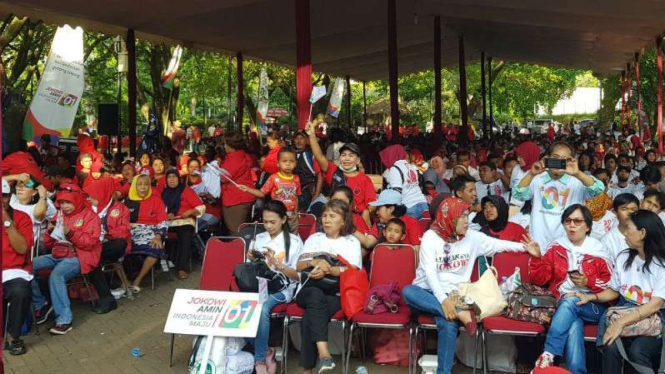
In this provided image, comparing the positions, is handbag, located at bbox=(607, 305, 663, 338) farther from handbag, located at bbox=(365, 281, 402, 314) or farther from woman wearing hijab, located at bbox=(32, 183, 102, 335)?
woman wearing hijab, located at bbox=(32, 183, 102, 335)

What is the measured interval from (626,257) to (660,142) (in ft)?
48.6

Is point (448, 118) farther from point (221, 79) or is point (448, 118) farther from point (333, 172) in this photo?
point (333, 172)

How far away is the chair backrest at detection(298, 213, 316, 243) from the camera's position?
275 inches

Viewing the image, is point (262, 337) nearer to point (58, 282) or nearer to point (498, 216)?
point (498, 216)

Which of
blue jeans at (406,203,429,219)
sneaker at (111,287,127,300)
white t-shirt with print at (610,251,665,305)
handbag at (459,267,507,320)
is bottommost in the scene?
sneaker at (111,287,127,300)

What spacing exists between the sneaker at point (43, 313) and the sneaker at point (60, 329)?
0.34 m

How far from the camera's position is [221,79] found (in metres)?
31.5

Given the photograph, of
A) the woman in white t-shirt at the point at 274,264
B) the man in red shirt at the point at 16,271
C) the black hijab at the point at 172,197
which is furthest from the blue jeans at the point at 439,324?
the black hijab at the point at 172,197

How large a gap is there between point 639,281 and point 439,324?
1374 millimetres

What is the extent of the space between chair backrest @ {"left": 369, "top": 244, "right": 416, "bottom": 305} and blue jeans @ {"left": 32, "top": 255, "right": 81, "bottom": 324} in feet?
9.84

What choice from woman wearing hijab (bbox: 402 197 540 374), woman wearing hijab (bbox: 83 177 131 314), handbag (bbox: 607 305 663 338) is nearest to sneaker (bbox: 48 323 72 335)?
woman wearing hijab (bbox: 83 177 131 314)

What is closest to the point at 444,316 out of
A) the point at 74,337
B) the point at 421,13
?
the point at 74,337

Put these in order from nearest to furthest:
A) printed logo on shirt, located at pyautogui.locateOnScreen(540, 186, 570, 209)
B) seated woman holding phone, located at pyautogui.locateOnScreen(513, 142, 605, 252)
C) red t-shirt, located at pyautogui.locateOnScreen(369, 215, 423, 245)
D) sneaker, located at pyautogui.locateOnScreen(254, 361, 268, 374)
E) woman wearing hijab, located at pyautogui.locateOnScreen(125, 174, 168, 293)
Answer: sneaker, located at pyautogui.locateOnScreen(254, 361, 268, 374) < seated woman holding phone, located at pyautogui.locateOnScreen(513, 142, 605, 252) < printed logo on shirt, located at pyautogui.locateOnScreen(540, 186, 570, 209) < red t-shirt, located at pyautogui.locateOnScreen(369, 215, 423, 245) < woman wearing hijab, located at pyautogui.locateOnScreen(125, 174, 168, 293)

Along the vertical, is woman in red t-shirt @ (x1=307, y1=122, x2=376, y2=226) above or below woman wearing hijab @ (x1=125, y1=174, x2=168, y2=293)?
above
